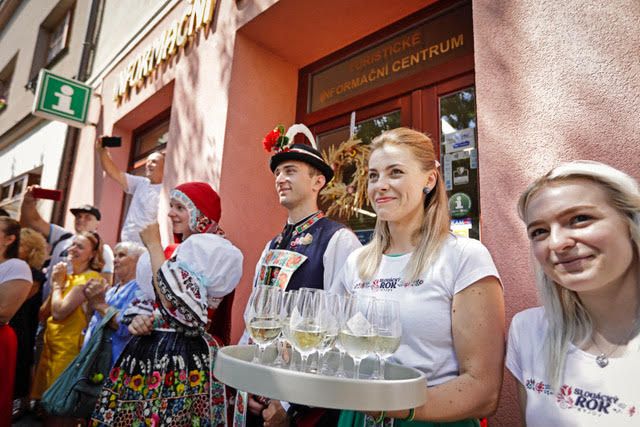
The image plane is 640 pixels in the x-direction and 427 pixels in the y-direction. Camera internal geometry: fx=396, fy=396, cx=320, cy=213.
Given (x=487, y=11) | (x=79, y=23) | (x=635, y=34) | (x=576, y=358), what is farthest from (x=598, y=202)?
(x=79, y=23)

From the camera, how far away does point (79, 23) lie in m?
8.49

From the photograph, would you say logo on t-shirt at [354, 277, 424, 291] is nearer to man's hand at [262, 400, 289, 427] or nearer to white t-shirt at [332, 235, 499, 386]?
white t-shirt at [332, 235, 499, 386]

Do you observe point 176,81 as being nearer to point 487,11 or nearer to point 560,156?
point 487,11

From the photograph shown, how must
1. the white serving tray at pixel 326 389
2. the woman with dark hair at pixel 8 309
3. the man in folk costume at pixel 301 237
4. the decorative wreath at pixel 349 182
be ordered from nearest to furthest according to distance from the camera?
the white serving tray at pixel 326 389, the man in folk costume at pixel 301 237, the woman with dark hair at pixel 8 309, the decorative wreath at pixel 349 182

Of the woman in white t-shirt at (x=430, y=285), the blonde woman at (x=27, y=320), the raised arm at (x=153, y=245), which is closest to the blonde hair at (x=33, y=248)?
the blonde woman at (x=27, y=320)

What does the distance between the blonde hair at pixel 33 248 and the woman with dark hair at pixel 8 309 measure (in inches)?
20.5

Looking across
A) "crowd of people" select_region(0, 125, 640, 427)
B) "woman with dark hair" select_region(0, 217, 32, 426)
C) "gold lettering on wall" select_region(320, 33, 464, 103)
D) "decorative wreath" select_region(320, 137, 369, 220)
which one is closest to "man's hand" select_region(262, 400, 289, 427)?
"crowd of people" select_region(0, 125, 640, 427)

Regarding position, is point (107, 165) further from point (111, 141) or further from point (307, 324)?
point (307, 324)

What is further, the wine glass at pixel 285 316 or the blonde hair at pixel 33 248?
the blonde hair at pixel 33 248

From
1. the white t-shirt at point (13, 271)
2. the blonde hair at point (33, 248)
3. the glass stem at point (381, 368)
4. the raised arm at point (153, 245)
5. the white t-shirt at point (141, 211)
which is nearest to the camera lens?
the glass stem at point (381, 368)

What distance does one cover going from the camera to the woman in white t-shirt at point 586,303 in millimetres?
1097

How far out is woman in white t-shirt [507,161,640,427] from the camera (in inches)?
43.2

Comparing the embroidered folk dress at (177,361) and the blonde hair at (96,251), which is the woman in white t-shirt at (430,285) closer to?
the embroidered folk dress at (177,361)

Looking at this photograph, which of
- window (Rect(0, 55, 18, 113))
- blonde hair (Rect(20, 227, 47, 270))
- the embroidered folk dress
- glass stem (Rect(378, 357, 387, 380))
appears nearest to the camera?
glass stem (Rect(378, 357, 387, 380))
